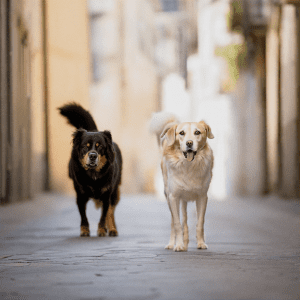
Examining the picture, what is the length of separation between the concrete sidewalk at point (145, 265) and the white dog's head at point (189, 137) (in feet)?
3.03

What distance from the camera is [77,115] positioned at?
25.5ft

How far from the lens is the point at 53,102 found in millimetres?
22500

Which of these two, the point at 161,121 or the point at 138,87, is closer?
the point at 161,121

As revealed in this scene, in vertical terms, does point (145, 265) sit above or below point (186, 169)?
below

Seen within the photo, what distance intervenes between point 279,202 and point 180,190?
10.4 metres

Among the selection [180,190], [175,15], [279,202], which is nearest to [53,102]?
[279,202]

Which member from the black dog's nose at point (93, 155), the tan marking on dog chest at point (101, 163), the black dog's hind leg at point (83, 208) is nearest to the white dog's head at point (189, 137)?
the black dog's nose at point (93, 155)

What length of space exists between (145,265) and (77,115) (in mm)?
3220

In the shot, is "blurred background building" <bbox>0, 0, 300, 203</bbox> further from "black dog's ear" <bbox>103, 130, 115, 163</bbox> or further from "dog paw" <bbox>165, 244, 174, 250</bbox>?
"dog paw" <bbox>165, 244, 174, 250</bbox>

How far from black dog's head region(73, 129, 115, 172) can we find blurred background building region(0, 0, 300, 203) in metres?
6.57

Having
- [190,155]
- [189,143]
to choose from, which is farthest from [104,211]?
[189,143]

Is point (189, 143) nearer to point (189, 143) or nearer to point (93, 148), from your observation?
point (189, 143)

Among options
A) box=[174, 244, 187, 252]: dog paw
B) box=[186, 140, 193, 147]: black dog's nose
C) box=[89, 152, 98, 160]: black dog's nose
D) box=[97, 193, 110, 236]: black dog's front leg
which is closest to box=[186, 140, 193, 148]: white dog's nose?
box=[186, 140, 193, 147]: black dog's nose

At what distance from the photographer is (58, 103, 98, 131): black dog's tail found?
7.72 m
